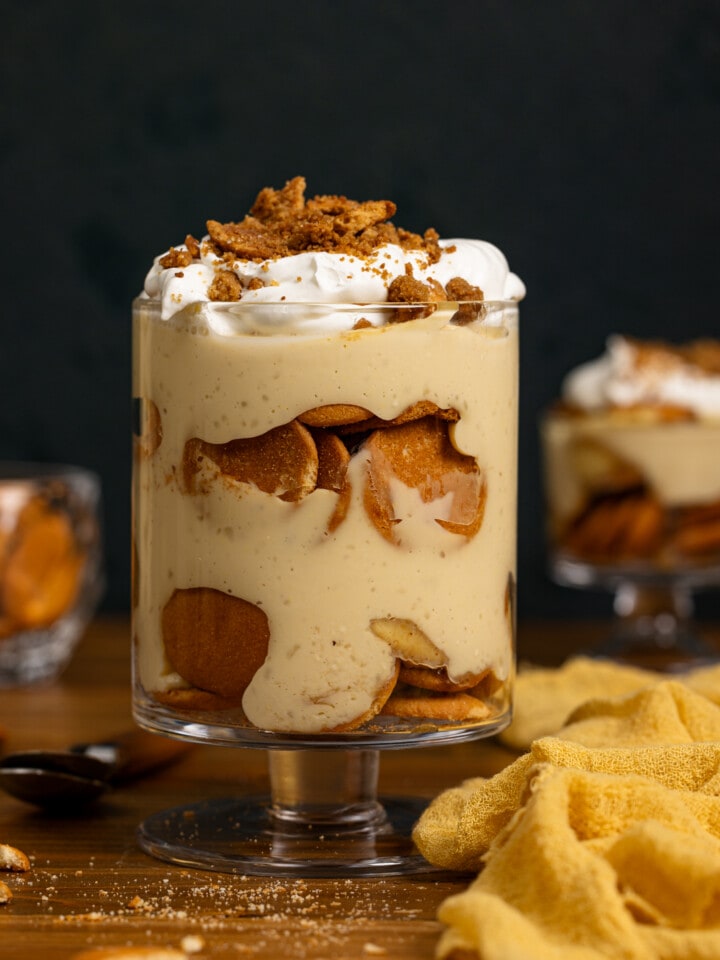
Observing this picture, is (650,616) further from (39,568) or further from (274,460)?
(274,460)

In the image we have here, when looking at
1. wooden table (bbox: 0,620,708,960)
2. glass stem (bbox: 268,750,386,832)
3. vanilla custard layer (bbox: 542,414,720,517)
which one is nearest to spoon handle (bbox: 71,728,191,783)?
wooden table (bbox: 0,620,708,960)

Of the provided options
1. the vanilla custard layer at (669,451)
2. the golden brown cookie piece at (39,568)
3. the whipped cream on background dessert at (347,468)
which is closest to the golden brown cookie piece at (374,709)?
the whipped cream on background dessert at (347,468)

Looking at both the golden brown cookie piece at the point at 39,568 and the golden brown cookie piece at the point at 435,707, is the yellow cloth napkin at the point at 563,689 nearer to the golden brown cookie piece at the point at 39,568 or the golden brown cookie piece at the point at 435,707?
the golden brown cookie piece at the point at 435,707

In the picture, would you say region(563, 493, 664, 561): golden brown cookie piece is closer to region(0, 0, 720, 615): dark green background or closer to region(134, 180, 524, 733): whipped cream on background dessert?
region(0, 0, 720, 615): dark green background

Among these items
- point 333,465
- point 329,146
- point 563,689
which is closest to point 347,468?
point 333,465

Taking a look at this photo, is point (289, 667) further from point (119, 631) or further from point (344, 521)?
point (119, 631)

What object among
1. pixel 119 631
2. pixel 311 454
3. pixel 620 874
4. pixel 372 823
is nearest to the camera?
pixel 620 874

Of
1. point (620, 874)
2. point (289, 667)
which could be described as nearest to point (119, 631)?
point (289, 667)
